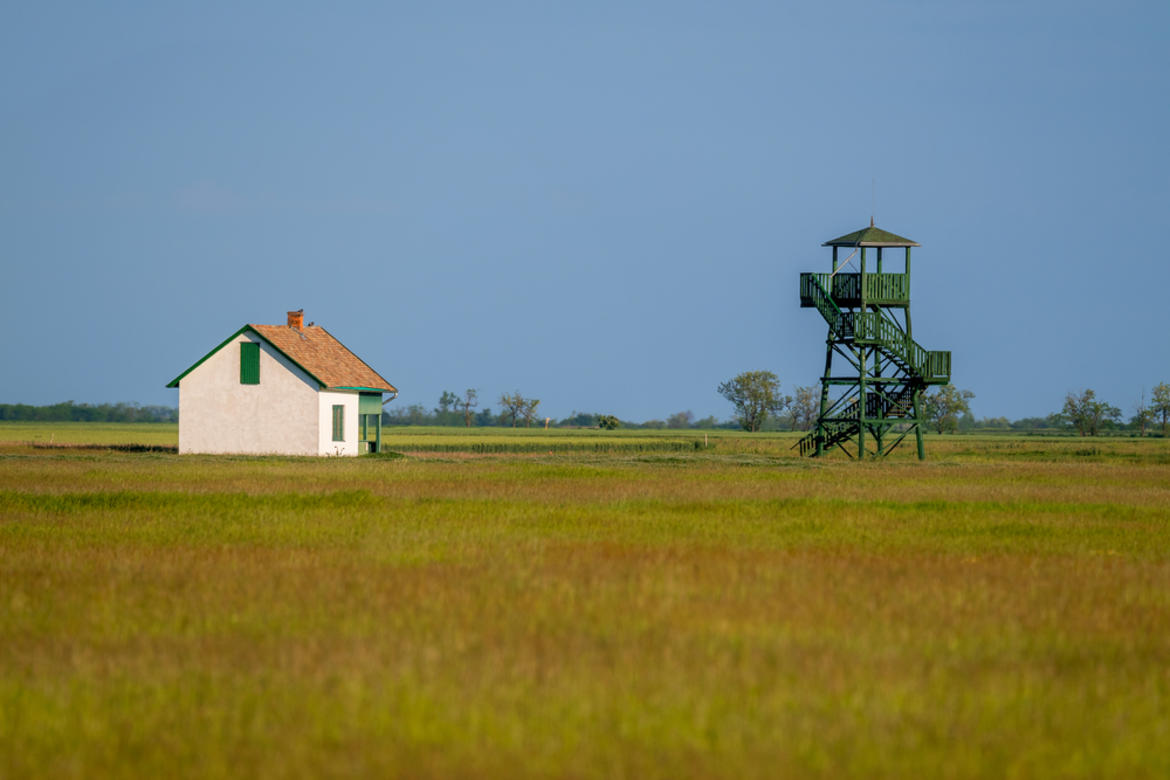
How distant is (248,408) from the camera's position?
4641 centimetres

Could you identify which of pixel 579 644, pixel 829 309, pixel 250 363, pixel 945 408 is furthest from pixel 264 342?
pixel 945 408

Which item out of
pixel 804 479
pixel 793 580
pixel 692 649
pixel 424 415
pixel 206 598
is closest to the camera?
pixel 692 649

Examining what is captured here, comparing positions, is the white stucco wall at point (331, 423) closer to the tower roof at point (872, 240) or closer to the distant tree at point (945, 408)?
the tower roof at point (872, 240)

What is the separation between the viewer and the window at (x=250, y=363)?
46219 mm

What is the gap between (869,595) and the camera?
1295cm

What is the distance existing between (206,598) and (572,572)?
415 centimetres

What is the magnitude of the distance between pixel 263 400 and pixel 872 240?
77.8 feet

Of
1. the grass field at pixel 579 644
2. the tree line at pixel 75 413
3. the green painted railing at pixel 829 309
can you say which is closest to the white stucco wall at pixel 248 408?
the green painted railing at pixel 829 309

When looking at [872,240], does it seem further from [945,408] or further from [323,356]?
[945,408]

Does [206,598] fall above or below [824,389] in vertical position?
below

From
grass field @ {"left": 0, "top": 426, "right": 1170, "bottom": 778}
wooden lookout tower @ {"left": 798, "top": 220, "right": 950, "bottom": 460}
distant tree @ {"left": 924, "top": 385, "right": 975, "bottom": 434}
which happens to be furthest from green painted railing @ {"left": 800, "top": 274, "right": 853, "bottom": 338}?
distant tree @ {"left": 924, "top": 385, "right": 975, "bottom": 434}

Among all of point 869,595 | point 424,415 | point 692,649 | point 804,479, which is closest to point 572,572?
point 869,595

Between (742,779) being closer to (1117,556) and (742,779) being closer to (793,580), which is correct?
(793,580)

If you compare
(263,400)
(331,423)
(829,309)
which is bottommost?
(331,423)
